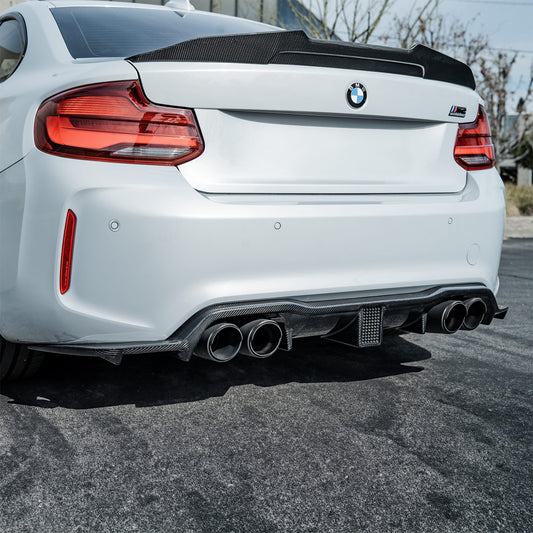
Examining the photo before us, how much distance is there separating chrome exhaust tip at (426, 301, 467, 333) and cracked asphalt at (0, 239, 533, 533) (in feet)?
1.16

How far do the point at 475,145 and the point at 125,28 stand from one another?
165cm

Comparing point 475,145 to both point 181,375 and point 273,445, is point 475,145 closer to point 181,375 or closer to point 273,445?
point 273,445

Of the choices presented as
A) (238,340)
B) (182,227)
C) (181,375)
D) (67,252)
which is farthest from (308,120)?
(181,375)

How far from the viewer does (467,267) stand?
315 centimetres

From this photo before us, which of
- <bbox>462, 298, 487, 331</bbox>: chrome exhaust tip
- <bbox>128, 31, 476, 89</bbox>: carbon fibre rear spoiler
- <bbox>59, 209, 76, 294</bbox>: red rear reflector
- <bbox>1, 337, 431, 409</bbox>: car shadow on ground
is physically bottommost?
<bbox>1, 337, 431, 409</bbox>: car shadow on ground

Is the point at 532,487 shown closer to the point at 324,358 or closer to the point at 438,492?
the point at 438,492

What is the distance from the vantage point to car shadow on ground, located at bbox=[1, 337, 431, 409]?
10.6 feet

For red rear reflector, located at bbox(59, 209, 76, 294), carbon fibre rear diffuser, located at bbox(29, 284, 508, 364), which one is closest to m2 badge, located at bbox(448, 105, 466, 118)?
carbon fibre rear diffuser, located at bbox(29, 284, 508, 364)

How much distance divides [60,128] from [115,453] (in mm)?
1168

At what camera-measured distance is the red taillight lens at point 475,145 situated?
126 inches

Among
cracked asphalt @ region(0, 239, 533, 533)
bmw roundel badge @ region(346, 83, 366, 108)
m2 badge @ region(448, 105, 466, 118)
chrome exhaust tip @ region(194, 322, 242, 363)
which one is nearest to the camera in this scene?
cracked asphalt @ region(0, 239, 533, 533)

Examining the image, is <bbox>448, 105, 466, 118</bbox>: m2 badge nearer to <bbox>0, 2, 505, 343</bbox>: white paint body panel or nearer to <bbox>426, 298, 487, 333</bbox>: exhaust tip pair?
<bbox>0, 2, 505, 343</bbox>: white paint body panel

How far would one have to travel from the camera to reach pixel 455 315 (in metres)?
3.20

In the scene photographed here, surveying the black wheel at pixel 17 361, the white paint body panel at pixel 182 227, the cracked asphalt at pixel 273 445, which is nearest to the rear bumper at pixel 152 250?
the white paint body panel at pixel 182 227
